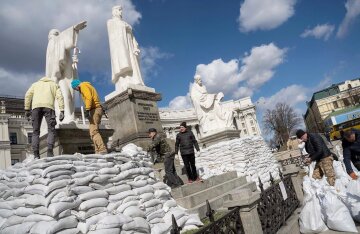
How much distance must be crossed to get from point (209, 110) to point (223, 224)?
11.8 m

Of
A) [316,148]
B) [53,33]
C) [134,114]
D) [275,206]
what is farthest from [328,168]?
[53,33]

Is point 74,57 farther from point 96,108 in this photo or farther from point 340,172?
point 340,172

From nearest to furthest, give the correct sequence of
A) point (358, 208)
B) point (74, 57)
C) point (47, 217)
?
1. point (47, 217)
2. point (358, 208)
3. point (74, 57)

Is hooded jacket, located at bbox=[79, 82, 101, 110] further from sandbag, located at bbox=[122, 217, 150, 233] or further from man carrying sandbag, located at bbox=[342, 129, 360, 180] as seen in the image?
man carrying sandbag, located at bbox=[342, 129, 360, 180]

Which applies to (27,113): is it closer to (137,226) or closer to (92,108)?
(92,108)

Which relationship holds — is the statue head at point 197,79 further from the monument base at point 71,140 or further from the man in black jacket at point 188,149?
the monument base at point 71,140

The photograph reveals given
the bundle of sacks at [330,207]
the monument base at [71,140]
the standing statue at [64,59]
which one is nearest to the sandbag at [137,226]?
the bundle of sacks at [330,207]

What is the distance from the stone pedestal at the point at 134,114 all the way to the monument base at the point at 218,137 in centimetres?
458

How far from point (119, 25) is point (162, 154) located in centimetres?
609

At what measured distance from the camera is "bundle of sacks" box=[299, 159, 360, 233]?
4363 millimetres

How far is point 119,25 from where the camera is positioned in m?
11.1

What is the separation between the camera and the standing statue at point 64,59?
8.48m

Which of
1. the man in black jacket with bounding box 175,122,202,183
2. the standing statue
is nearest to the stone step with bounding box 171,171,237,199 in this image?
the man in black jacket with bounding box 175,122,202,183

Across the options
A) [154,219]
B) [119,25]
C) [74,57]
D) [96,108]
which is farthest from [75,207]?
[119,25]
